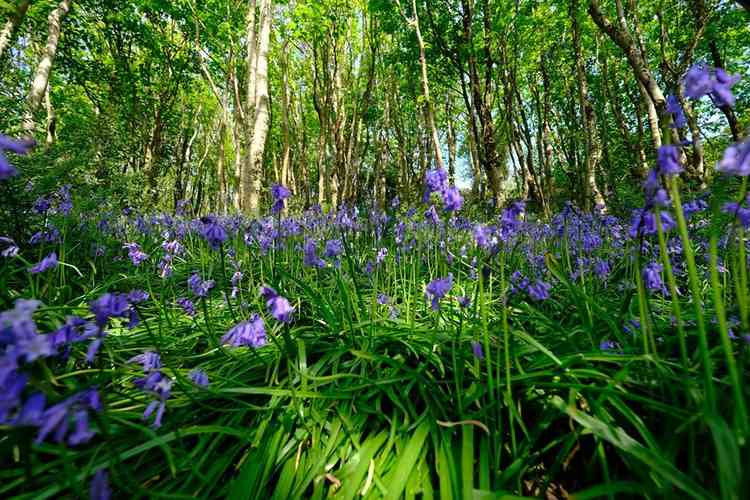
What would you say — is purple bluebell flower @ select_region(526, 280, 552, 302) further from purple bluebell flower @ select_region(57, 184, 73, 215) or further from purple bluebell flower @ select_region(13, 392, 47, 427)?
purple bluebell flower @ select_region(57, 184, 73, 215)

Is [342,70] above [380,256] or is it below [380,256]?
above

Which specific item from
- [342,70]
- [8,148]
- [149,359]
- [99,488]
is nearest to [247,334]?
[149,359]

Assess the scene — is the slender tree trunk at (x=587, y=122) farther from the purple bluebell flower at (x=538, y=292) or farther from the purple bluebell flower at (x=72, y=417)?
the purple bluebell flower at (x=72, y=417)

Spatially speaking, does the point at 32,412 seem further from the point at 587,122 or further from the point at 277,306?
the point at 587,122

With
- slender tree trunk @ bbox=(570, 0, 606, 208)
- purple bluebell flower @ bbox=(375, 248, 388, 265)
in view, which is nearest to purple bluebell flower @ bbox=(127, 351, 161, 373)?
purple bluebell flower @ bbox=(375, 248, 388, 265)

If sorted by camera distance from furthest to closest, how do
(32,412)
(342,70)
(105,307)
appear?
(342,70), (105,307), (32,412)

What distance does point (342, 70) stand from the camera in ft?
53.9

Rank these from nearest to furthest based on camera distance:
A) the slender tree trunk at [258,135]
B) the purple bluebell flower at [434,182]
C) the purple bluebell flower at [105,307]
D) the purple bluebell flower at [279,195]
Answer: the purple bluebell flower at [105,307] → the purple bluebell flower at [434,182] → the purple bluebell flower at [279,195] → the slender tree trunk at [258,135]

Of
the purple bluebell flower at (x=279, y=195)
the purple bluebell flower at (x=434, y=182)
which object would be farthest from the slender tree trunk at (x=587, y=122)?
the purple bluebell flower at (x=279, y=195)

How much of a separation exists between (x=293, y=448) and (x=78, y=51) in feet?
57.1

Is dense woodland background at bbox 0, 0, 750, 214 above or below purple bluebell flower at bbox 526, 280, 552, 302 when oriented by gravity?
above

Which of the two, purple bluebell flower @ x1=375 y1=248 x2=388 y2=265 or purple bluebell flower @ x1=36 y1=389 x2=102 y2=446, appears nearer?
purple bluebell flower @ x1=36 y1=389 x2=102 y2=446

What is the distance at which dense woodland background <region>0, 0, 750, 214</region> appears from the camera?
670 cm

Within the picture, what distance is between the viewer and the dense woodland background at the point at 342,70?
6.70 m
